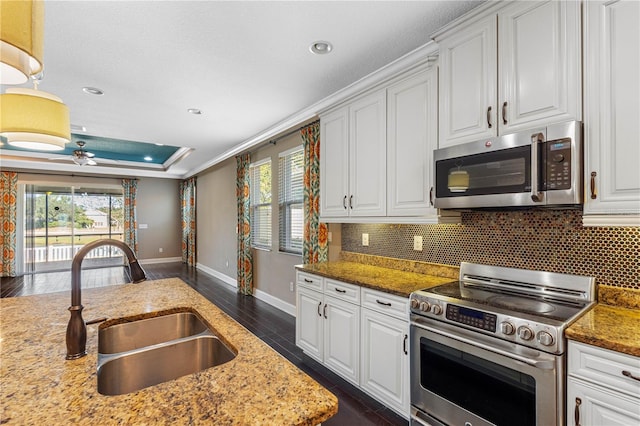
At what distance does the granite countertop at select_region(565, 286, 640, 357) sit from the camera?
124 centimetres

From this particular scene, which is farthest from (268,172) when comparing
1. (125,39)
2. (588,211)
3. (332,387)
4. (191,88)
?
(588,211)

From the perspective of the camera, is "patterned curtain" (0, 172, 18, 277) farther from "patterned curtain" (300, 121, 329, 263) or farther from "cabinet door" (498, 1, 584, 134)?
"cabinet door" (498, 1, 584, 134)

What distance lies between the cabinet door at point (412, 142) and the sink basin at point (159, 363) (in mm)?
1661

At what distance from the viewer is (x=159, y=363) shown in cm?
133

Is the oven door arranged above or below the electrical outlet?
below

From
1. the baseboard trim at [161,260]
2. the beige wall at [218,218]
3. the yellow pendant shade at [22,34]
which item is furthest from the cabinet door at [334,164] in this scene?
the baseboard trim at [161,260]

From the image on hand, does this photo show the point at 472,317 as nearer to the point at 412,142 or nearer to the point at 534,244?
the point at 534,244

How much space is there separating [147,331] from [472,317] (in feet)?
5.71

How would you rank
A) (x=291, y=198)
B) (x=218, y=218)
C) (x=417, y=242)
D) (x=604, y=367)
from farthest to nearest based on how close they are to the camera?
(x=218, y=218) → (x=291, y=198) → (x=417, y=242) → (x=604, y=367)

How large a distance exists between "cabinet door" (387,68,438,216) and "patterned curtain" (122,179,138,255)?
838 cm

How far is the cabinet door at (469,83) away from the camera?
185 cm

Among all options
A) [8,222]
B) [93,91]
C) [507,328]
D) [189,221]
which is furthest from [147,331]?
[8,222]

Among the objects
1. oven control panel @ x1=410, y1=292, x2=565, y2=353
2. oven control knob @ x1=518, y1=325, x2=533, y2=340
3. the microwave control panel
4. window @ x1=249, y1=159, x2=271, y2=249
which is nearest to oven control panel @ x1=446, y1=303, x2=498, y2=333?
oven control panel @ x1=410, y1=292, x2=565, y2=353

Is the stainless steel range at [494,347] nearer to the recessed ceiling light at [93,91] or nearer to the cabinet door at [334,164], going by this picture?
the cabinet door at [334,164]
